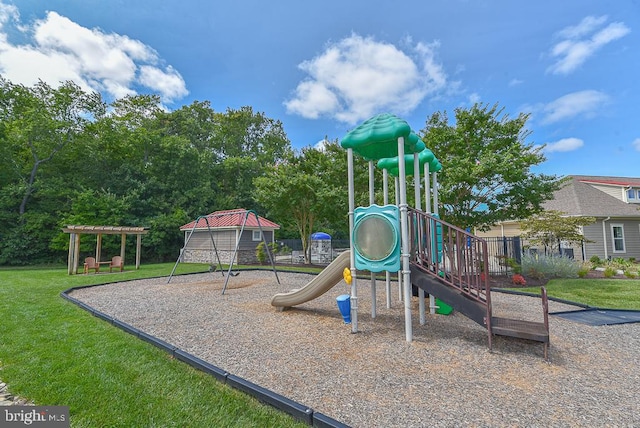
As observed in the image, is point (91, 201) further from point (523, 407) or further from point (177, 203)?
point (523, 407)

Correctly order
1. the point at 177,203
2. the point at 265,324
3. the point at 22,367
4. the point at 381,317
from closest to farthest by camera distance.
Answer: the point at 22,367
the point at 265,324
the point at 381,317
the point at 177,203

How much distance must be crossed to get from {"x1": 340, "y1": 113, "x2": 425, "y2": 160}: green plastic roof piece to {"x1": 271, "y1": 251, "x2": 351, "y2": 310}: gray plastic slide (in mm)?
1860

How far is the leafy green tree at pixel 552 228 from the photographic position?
1207cm

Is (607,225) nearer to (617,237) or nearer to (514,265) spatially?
(617,237)

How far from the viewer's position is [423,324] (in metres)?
4.89

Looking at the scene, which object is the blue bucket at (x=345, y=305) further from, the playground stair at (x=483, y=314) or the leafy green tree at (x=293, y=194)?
the leafy green tree at (x=293, y=194)

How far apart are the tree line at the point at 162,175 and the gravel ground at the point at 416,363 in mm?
4539

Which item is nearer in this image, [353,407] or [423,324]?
[353,407]

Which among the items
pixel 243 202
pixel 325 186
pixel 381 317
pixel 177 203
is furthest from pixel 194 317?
pixel 243 202

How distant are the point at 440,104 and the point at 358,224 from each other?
8.31 m

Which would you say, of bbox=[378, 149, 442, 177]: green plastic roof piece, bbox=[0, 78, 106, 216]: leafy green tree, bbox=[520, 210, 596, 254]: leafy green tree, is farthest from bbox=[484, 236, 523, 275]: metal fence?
bbox=[0, 78, 106, 216]: leafy green tree

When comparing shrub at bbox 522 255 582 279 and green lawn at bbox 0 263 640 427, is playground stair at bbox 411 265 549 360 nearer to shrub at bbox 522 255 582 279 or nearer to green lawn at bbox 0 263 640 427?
green lawn at bbox 0 263 640 427

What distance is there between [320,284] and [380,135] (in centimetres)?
287

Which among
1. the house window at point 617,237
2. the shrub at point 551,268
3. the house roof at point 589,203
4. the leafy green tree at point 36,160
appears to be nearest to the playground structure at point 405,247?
the shrub at point 551,268
